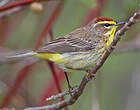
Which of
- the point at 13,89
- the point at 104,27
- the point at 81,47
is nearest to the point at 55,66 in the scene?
the point at 13,89

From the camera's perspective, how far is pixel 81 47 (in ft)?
15.1

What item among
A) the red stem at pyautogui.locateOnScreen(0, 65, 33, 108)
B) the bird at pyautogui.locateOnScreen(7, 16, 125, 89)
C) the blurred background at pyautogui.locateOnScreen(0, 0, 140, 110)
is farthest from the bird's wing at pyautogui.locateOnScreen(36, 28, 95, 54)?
the red stem at pyautogui.locateOnScreen(0, 65, 33, 108)

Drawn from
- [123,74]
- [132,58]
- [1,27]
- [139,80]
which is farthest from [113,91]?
[1,27]

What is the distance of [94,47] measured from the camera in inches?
176

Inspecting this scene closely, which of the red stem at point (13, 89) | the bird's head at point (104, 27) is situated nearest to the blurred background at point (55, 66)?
the red stem at point (13, 89)

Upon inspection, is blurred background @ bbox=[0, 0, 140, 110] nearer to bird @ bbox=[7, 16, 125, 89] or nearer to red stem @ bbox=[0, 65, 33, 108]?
red stem @ bbox=[0, 65, 33, 108]

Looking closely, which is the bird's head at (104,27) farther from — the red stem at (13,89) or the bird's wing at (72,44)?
the red stem at (13,89)

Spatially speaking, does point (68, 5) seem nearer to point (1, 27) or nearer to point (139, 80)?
point (1, 27)

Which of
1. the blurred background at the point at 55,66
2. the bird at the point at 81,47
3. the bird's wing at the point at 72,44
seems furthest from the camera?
the blurred background at the point at 55,66

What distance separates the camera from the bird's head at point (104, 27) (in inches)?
174

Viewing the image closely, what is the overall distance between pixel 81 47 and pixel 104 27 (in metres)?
0.40

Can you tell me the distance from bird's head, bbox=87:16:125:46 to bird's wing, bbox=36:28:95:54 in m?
0.12

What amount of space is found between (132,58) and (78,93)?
12.3 ft

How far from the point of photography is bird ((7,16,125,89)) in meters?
4.36
